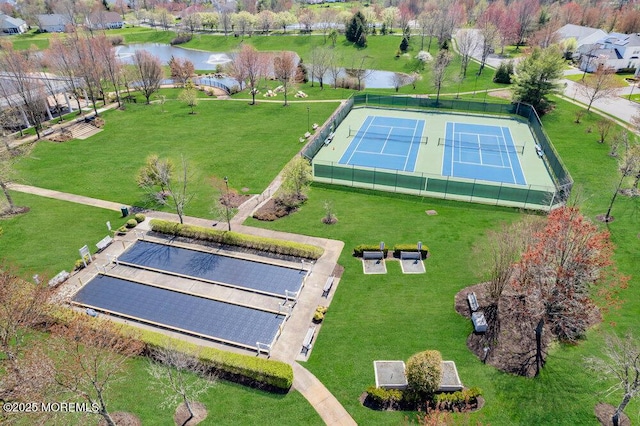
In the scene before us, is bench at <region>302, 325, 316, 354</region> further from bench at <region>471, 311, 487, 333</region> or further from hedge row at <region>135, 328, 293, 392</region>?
bench at <region>471, 311, 487, 333</region>

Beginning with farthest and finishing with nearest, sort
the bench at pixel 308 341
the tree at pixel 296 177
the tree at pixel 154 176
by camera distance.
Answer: the tree at pixel 296 177 → the tree at pixel 154 176 → the bench at pixel 308 341

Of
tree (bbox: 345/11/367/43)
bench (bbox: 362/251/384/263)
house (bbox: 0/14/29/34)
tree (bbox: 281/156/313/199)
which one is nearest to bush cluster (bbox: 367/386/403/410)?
bench (bbox: 362/251/384/263)

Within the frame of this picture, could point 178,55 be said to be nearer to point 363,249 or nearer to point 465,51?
point 465,51

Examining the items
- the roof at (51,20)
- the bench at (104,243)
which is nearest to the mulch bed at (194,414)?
the bench at (104,243)

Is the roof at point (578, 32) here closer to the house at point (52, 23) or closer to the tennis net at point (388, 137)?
the tennis net at point (388, 137)

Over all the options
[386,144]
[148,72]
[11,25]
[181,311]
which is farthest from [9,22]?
[181,311]

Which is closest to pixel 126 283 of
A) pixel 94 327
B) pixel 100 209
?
pixel 94 327

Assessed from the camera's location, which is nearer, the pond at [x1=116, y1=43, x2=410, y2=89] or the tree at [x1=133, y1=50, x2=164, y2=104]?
the tree at [x1=133, y1=50, x2=164, y2=104]
